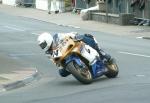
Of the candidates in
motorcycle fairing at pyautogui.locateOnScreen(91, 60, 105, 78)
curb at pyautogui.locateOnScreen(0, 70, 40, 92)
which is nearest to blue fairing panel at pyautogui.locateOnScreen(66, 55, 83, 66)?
motorcycle fairing at pyautogui.locateOnScreen(91, 60, 105, 78)

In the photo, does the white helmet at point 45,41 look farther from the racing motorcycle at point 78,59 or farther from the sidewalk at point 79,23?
the sidewalk at point 79,23

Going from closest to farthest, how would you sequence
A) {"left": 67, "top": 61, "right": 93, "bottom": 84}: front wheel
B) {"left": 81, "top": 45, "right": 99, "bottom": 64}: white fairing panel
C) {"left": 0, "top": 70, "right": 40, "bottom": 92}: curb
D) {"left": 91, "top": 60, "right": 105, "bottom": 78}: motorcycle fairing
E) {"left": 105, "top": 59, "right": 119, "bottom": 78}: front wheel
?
{"left": 67, "top": 61, "right": 93, "bottom": 84}: front wheel < {"left": 0, "top": 70, "right": 40, "bottom": 92}: curb < {"left": 81, "top": 45, "right": 99, "bottom": 64}: white fairing panel < {"left": 91, "top": 60, "right": 105, "bottom": 78}: motorcycle fairing < {"left": 105, "top": 59, "right": 119, "bottom": 78}: front wheel

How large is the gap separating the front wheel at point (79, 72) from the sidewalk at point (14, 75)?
4.66 ft

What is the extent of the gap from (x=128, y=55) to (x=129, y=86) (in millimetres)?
7805

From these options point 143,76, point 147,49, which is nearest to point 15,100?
point 143,76

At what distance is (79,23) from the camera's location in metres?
41.4

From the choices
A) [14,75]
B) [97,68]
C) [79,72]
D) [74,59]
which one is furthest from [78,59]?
[14,75]

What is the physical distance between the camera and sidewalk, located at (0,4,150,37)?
33.5 m

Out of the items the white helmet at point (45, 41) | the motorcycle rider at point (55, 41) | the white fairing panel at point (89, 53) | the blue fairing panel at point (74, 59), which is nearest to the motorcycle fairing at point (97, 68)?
the white fairing panel at point (89, 53)

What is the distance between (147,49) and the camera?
76.9 feet

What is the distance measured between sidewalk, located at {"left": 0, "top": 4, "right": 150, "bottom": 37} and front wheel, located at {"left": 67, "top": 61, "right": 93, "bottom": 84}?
16590mm

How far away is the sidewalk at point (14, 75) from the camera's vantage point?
15.2 m

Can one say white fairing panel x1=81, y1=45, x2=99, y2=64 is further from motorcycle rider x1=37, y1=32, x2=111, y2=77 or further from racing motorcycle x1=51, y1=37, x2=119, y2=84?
motorcycle rider x1=37, y1=32, x2=111, y2=77

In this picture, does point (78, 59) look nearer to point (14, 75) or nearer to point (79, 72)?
point (79, 72)
